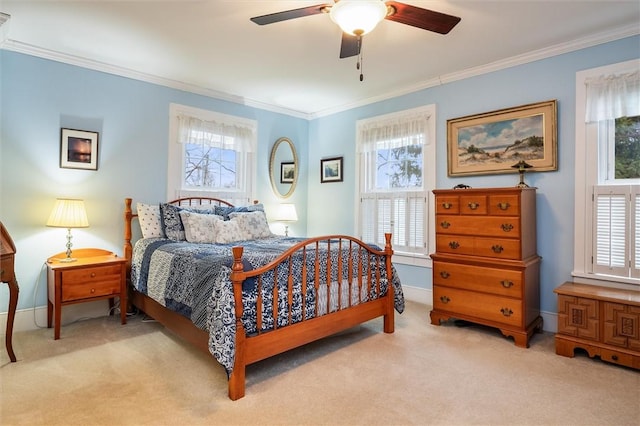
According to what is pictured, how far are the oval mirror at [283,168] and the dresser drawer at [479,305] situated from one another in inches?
105

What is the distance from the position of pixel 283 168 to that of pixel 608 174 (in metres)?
3.77

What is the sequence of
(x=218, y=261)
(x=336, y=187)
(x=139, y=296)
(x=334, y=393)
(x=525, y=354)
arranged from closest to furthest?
(x=334, y=393)
(x=218, y=261)
(x=525, y=354)
(x=139, y=296)
(x=336, y=187)

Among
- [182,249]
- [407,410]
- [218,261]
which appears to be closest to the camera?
[407,410]

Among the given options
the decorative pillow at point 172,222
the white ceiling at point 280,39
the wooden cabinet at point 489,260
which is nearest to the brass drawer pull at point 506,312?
the wooden cabinet at point 489,260

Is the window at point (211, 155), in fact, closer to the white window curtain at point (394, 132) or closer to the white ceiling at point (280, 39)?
the white ceiling at point (280, 39)

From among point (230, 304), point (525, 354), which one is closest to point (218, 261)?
point (230, 304)

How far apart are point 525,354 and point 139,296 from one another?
11.5 feet

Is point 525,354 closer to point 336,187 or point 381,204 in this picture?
point 381,204

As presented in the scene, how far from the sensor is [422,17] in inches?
84.3

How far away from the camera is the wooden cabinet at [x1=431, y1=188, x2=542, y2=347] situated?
298 centimetres

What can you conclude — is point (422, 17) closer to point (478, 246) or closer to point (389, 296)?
point (478, 246)

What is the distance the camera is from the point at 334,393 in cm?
217

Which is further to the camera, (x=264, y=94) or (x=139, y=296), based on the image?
(x=264, y=94)

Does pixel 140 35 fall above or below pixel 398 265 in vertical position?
above
